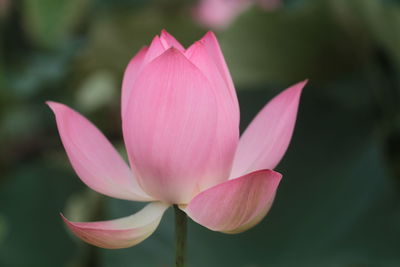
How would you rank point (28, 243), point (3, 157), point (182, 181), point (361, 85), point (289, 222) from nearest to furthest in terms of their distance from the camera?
point (182, 181) → point (289, 222) → point (28, 243) → point (361, 85) → point (3, 157)

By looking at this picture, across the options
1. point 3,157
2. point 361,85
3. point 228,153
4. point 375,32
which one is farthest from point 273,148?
point 3,157

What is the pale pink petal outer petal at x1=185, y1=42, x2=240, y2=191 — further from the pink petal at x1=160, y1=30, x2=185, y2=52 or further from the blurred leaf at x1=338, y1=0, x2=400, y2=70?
the blurred leaf at x1=338, y1=0, x2=400, y2=70

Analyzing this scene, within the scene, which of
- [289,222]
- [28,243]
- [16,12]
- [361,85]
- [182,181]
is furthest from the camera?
[16,12]

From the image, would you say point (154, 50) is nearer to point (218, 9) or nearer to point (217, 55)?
point (217, 55)

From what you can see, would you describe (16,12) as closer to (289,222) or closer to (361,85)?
(361,85)

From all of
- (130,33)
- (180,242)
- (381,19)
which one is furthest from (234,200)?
(130,33)

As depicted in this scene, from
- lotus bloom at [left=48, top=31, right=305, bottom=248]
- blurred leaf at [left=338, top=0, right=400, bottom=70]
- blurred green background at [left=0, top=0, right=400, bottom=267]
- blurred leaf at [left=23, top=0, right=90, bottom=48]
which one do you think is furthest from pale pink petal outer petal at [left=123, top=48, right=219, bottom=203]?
blurred leaf at [left=23, top=0, right=90, bottom=48]

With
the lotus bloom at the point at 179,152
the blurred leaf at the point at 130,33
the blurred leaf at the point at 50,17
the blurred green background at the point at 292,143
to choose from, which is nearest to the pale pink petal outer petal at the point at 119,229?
the lotus bloom at the point at 179,152

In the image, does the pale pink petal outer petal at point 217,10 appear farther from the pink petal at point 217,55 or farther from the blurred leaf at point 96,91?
the pink petal at point 217,55
